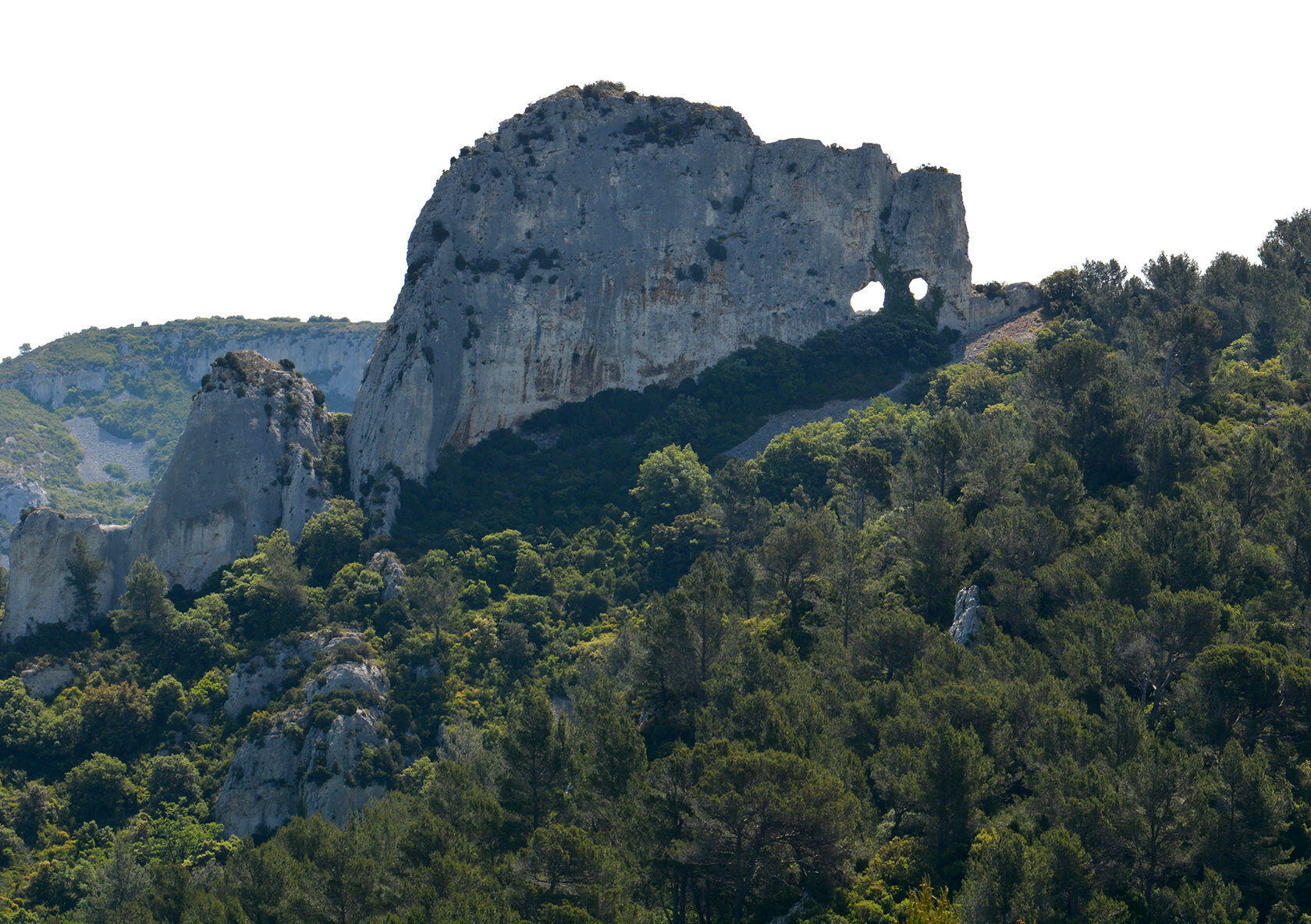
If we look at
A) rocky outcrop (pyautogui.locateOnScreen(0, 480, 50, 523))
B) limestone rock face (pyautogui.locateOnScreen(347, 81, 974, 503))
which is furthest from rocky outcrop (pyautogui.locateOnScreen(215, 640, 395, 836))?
rocky outcrop (pyautogui.locateOnScreen(0, 480, 50, 523))

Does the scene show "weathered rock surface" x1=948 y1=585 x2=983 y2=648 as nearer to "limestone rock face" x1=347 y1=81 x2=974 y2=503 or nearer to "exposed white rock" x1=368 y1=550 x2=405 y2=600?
"exposed white rock" x1=368 y1=550 x2=405 y2=600

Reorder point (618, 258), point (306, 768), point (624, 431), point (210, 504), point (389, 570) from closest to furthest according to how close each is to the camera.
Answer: point (306, 768), point (389, 570), point (210, 504), point (624, 431), point (618, 258)

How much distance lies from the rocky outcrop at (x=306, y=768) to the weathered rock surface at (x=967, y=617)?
3576cm

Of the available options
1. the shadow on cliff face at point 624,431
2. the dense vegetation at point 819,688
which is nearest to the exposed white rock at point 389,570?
the dense vegetation at point 819,688

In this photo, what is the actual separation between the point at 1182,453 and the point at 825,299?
54182 mm

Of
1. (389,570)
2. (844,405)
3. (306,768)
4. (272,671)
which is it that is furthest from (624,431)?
(306,768)

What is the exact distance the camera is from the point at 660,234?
104875mm

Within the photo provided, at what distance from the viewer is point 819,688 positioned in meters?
47.4

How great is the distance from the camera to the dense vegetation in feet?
117

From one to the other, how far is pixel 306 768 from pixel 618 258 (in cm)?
5459

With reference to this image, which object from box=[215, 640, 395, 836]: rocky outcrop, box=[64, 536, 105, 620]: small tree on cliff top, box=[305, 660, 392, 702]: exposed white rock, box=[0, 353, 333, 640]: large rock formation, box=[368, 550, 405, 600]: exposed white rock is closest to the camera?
box=[215, 640, 395, 836]: rocky outcrop

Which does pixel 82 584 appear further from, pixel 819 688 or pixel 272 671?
pixel 819 688

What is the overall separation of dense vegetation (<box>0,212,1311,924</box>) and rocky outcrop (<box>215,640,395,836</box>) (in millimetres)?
1540

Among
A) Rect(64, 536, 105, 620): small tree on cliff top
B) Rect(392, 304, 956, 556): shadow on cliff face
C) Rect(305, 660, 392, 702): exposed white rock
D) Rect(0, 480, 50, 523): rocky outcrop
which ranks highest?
Rect(392, 304, 956, 556): shadow on cliff face
